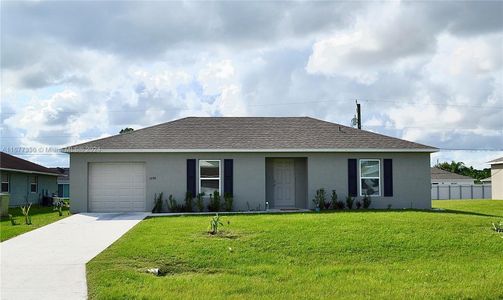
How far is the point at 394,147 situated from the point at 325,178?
10.3 feet

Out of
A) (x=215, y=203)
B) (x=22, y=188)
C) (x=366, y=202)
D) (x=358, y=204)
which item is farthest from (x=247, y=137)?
(x=22, y=188)

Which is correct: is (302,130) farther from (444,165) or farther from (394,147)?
(444,165)

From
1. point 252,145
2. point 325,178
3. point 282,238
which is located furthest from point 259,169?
point 282,238

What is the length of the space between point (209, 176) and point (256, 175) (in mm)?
1878

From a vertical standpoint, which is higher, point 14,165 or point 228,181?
point 14,165

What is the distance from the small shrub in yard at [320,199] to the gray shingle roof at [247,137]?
173cm

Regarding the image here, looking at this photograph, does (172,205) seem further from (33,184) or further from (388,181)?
(33,184)

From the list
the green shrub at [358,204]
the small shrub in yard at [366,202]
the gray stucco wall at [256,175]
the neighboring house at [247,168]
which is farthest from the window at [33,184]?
the small shrub in yard at [366,202]

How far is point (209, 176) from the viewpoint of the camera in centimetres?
2227

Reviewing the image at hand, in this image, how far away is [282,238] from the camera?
12.9 m

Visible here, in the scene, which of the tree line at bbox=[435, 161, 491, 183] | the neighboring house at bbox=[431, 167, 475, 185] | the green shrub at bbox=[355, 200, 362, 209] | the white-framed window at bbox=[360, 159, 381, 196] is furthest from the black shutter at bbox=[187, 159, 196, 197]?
the tree line at bbox=[435, 161, 491, 183]

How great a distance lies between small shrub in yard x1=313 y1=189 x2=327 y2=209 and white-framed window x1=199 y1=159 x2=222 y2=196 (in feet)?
12.8

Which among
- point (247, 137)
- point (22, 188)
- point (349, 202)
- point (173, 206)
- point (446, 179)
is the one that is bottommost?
point (173, 206)

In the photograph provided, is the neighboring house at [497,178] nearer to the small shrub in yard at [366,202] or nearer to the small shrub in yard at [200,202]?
the small shrub in yard at [366,202]
